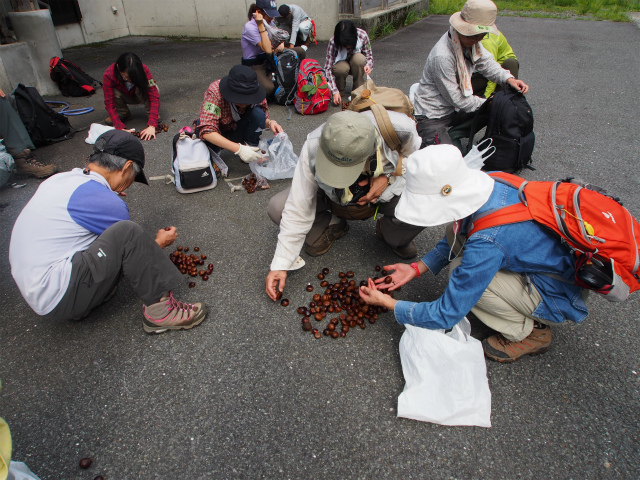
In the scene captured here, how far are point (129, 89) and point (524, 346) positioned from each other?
5.92m

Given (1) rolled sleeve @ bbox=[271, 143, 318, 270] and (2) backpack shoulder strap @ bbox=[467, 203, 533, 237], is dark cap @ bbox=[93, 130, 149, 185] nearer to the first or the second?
(1) rolled sleeve @ bbox=[271, 143, 318, 270]

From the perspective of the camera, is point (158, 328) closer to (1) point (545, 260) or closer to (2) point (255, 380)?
(2) point (255, 380)

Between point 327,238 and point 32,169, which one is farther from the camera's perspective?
point 32,169

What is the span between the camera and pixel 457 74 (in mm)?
4070

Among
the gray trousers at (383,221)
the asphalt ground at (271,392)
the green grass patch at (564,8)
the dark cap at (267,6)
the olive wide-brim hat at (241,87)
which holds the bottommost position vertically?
the asphalt ground at (271,392)

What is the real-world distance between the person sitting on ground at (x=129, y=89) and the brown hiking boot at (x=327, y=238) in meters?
3.46

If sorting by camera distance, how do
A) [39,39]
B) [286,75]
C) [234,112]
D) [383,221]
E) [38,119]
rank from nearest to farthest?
[383,221] → [234,112] → [38,119] → [286,75] → [39,39]

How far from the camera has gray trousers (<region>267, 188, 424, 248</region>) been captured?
308 centimetres

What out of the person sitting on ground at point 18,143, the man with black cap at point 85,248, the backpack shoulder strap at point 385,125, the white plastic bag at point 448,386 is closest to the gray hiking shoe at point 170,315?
the man with black cap at point 85,248

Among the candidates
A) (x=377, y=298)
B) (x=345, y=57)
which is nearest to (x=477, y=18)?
(x=377, y=298)

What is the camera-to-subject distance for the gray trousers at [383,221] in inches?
121

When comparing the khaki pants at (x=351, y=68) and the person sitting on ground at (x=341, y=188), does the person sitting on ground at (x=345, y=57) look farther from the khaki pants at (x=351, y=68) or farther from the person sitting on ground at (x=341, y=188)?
the person sitting on ground at (x=341, y=188)

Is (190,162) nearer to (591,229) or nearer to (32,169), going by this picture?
(32,169)

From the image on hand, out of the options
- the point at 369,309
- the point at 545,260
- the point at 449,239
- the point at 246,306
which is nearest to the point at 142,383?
the point at 246,306
